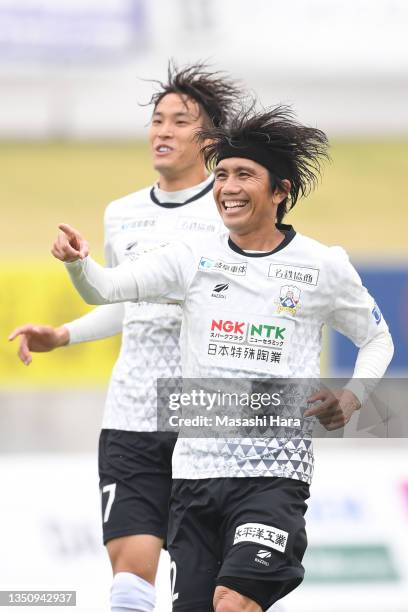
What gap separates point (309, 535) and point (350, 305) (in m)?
3.27

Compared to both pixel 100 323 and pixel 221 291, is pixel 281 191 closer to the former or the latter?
pixel 221 291

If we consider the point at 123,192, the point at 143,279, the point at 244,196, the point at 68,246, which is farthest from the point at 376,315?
the point at 123,192

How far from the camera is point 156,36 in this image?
22.0 m

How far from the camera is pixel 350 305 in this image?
477 centimetres

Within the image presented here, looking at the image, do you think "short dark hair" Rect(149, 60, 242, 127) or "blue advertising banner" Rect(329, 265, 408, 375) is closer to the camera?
"short dark hair" Rect(149, 60, 242, 127)

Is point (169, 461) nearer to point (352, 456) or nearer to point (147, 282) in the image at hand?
point (147, 282)

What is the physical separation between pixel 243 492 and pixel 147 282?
0.74 metres

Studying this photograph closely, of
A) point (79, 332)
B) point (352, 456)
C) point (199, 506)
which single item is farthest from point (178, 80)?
point (352, 456)

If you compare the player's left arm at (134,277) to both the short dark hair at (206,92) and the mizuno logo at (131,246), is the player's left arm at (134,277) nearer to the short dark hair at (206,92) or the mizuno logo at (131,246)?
the mizuno logo at (131,246)

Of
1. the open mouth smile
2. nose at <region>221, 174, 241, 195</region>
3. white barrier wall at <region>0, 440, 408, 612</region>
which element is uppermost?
nose at <region>221, 174, 241, 195</region>

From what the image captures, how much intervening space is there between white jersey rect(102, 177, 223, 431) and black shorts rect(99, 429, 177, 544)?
6cm

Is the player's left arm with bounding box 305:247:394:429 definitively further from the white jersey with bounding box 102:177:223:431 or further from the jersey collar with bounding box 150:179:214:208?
the jersey collar with bounding box 150:179:214:208

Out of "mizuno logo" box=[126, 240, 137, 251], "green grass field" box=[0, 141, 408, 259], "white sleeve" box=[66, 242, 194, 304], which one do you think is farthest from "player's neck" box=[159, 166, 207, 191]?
"green grass field" box=[0, 141, 408, 259]

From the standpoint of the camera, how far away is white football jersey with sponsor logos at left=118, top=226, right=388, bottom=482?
459 cm
